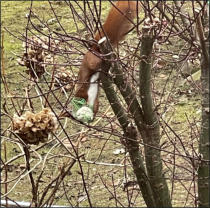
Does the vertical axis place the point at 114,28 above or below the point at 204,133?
above

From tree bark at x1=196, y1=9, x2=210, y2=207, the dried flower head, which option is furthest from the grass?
the dried flower head

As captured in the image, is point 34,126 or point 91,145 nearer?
point 34,126

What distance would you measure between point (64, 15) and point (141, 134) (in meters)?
3.06

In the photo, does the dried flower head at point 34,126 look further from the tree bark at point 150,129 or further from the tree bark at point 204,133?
the tree bark at point 204,133

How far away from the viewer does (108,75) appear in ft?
5.14

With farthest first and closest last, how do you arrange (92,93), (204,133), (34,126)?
(92,93), (204,133), (34,126)

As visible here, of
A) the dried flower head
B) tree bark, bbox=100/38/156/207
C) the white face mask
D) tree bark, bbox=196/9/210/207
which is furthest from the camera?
the white face mask

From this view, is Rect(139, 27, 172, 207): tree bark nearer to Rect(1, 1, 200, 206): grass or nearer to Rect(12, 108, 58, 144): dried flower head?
Rect(1, 1, 200, 206): grass

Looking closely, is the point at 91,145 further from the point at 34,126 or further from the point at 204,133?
the point at 34,126

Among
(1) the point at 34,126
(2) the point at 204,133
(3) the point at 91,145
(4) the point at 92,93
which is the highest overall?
(3) the point at 91,145

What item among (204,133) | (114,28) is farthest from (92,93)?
(204,133)

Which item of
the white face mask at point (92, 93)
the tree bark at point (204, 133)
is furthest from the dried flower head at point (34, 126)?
the white face mask at point (92, 93)

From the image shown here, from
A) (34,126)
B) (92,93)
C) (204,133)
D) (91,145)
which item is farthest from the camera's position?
(91,145)

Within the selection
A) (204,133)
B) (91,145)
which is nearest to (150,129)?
(204,133)
